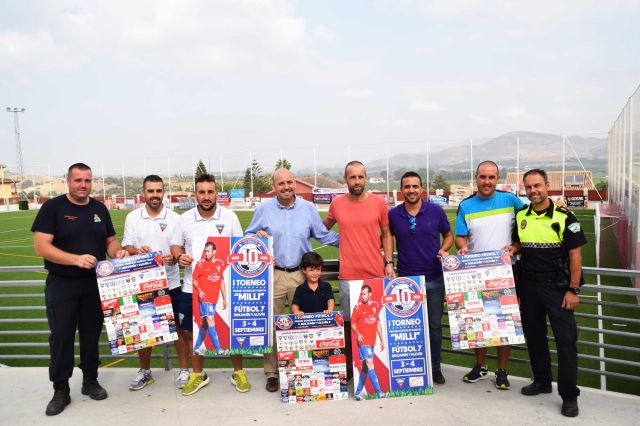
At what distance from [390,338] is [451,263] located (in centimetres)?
83

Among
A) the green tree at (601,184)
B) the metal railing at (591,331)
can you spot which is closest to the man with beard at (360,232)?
the metal railing at (591,331)

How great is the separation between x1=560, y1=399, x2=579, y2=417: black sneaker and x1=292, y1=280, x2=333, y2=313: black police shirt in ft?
6.70

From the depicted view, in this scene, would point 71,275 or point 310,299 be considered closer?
point 71,275

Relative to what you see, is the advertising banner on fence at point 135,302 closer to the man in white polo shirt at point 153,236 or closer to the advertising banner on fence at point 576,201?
the man in white polo shirt at point 153,236

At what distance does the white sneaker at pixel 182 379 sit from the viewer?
4.33 m

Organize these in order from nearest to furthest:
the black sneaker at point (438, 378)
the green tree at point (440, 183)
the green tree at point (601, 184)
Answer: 1. the black sneaker at point (438, 378)
2. the green tree at point (601, 184)
3. the green tree at point (440, 183)

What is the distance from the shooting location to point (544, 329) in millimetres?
3957

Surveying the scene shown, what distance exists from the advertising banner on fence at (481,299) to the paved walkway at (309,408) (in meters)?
0.50

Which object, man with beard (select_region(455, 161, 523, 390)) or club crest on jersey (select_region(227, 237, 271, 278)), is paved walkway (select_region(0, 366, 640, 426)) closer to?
man with beard (select_region(455, 161, 523, 390))

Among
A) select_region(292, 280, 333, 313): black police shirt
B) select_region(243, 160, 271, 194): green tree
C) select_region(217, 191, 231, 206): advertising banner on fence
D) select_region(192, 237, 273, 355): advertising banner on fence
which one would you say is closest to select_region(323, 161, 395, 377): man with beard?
select_region(292, 280, 333, 313): black police shirt

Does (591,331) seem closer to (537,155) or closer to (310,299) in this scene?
(310,299)

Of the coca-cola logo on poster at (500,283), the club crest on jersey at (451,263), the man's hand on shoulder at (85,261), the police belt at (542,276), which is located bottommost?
the coca-cola logo on poster at (500,283)

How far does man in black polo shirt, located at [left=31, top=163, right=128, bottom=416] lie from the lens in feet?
12.8

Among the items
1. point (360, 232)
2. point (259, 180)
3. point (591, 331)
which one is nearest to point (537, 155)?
point (259, 180)
